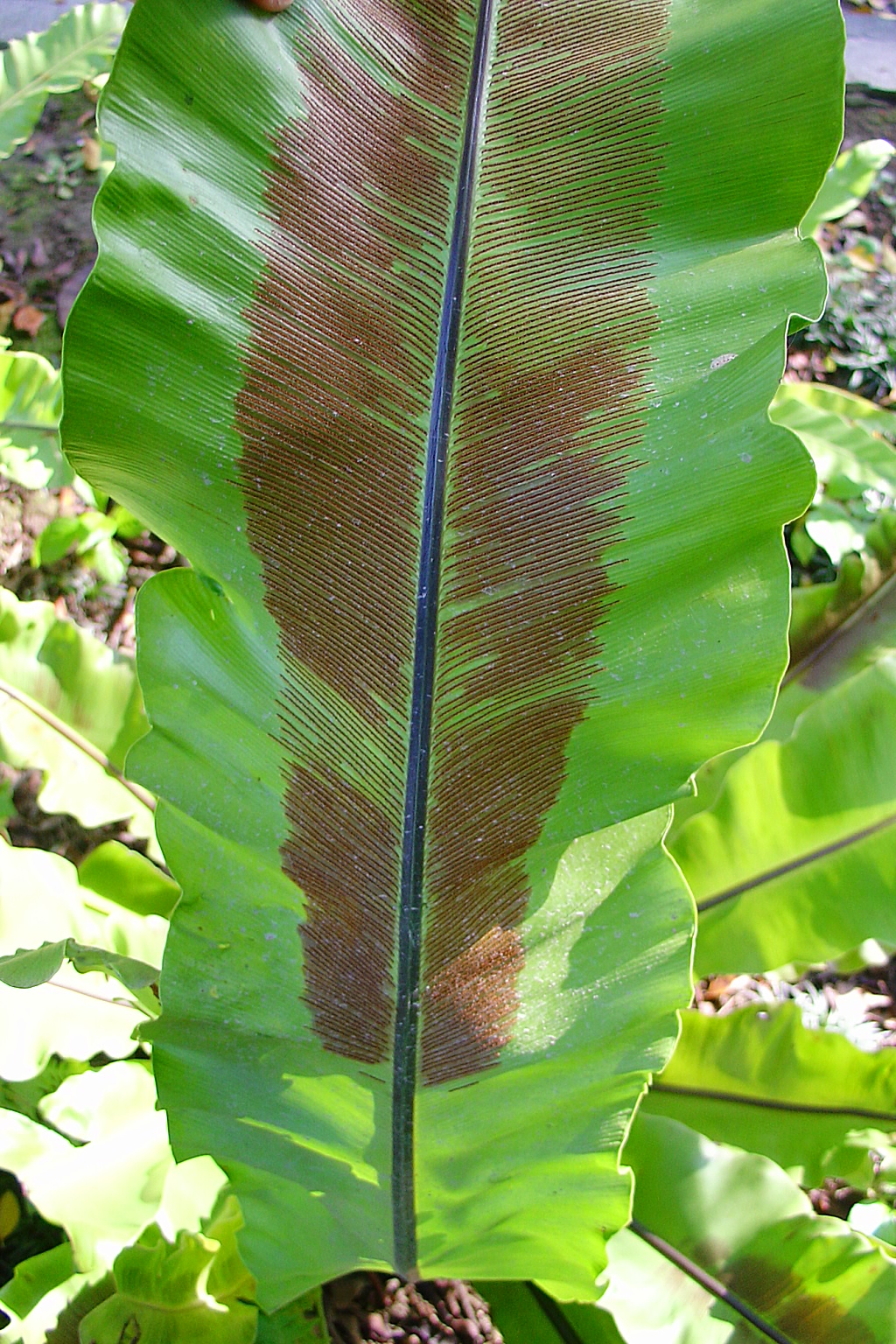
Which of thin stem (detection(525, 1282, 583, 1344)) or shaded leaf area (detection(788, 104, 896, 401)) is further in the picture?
shaded leaf area (detection(788, 104, 896, 401))

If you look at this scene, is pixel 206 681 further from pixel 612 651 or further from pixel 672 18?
pixel 672 18

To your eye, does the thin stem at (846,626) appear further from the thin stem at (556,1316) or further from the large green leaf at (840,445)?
the thin stem at (556,1316)

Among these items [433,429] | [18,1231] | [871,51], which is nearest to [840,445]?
[433,429]

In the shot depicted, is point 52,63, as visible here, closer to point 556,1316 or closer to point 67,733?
point 67,733

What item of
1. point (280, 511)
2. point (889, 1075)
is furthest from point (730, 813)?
point (280, 511)

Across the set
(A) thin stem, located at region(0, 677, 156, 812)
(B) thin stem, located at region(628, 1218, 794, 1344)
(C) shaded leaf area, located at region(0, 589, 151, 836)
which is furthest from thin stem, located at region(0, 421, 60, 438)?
(B) thin stem, located at region(628, 1218, 794, 1344)

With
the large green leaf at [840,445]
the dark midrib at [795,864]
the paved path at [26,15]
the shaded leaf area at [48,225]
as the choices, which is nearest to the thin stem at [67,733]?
the dark midrib at [795,864]

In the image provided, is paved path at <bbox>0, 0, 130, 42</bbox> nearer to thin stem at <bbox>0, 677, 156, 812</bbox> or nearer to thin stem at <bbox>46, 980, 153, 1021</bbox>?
thin stem at <bbox>0, 677, 156, 812</bbox>
